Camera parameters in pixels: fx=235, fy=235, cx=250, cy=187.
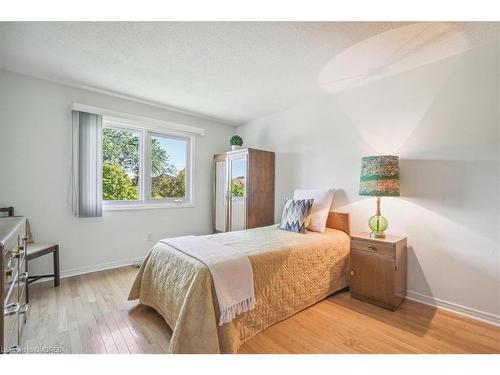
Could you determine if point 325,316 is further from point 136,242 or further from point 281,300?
point 136,242

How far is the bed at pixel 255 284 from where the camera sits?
1.45 m

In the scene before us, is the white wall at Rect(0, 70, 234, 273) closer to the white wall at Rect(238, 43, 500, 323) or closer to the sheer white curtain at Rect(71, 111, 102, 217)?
the sheer white curtain at Rect(71, 111, 102, 217)

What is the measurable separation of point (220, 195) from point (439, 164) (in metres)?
2.84

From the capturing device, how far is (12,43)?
6.44 ft

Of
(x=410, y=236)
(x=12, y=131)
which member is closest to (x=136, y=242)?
(x=12, y=131)

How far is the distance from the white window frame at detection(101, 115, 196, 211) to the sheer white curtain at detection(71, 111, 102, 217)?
0.20m

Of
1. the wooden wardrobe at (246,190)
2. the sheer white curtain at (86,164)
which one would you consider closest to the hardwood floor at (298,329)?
the sheer white curtain at (86,164)

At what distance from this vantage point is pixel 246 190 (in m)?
3.37

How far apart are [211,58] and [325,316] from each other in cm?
246

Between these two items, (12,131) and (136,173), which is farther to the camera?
(136,173)

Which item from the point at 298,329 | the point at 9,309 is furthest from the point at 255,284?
the point at 9,309

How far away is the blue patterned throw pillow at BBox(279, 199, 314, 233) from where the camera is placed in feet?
8.45
